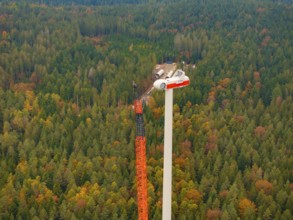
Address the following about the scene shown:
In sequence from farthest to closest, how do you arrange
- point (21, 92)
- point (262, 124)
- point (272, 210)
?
point (21, 92)
point (262, 124)
point (272, 210)

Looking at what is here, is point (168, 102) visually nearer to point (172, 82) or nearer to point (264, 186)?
point (172, 82)

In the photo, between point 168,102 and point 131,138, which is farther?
point 131,138

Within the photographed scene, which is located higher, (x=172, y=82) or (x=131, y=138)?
(x=172, y=82)

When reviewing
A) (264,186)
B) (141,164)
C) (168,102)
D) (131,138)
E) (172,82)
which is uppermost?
(172,82)

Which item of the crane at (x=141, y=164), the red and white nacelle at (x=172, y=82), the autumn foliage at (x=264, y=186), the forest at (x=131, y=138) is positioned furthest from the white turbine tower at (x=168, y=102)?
the autumn foliage at (x=264, y=186)

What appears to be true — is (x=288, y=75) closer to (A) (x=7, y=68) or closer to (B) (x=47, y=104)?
(B) (x=47, y=104)

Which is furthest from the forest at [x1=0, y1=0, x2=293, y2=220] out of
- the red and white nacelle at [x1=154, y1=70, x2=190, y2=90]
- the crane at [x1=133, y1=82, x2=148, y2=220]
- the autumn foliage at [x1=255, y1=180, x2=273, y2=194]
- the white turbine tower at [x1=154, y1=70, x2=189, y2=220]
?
the red and white nacelle at [x1=154, y1=70, x2=190, y2=90]

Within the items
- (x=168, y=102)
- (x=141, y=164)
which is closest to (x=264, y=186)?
(x=141, y=164)

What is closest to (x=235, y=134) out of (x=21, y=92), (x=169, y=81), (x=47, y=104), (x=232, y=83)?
(x=232, y=83)
